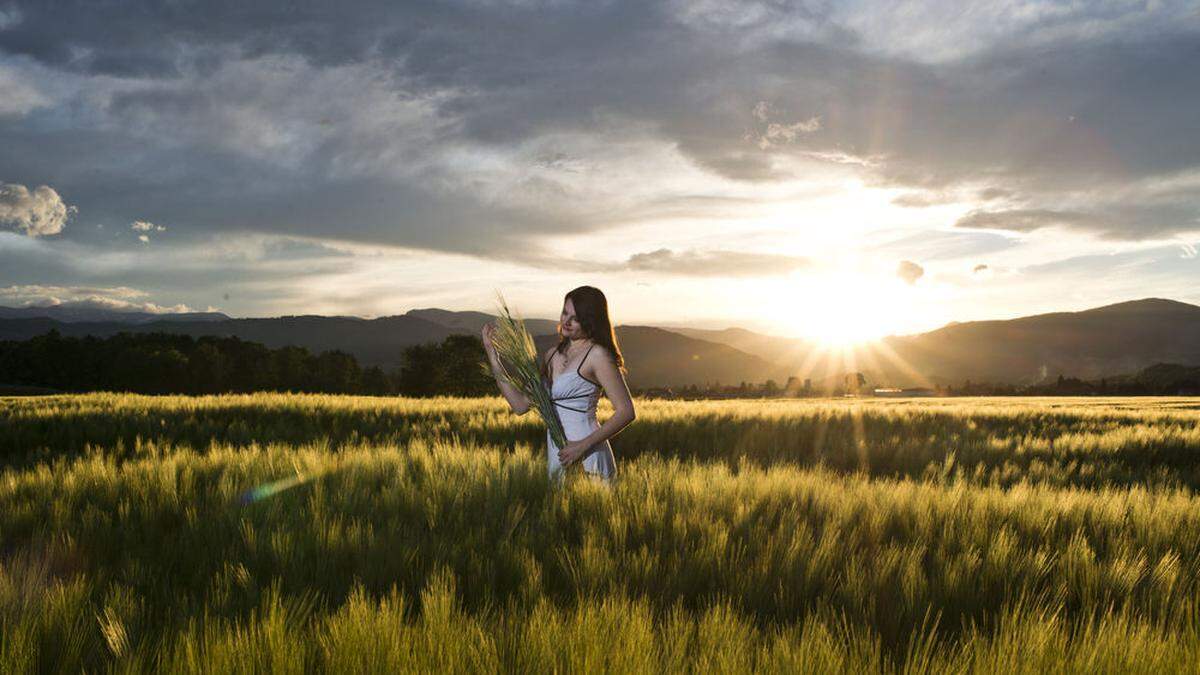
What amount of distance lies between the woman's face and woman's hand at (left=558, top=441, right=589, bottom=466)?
976 mm

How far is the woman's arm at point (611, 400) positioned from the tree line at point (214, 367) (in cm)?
7277

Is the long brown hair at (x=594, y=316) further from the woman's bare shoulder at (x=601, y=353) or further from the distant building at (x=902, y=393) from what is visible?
the distant building at (x=902, y=393)

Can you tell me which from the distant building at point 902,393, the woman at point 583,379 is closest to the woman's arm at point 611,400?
the woman at point 583,379

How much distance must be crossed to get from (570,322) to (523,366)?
52cm

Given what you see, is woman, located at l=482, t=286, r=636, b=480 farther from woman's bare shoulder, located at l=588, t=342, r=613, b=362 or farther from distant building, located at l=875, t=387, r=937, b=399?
distant building, located at l=875, t=387, r=937, b=399

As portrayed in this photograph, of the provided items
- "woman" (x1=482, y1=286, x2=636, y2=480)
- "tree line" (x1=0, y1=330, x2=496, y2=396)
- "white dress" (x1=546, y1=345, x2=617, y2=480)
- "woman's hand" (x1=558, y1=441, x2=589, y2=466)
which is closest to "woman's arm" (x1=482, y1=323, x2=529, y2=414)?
"woman" (x1=482, y1=286, x2=636, y2=480)

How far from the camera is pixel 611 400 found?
5449 mm

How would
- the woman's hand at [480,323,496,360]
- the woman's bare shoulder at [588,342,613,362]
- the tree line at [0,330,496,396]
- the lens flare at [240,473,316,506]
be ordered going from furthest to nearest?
the tree line at [0,330,496,396], the woman's hand at [480,323,496,360], the woman's bare shoulder at [588,342,613,362], the lens flare at [240,473,316,506]

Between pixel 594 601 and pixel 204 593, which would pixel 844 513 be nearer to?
pixel 594 601

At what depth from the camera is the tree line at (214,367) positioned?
3246 inches

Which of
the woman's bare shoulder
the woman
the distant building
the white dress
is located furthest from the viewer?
the distant building

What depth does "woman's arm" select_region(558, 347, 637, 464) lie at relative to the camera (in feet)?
17.8

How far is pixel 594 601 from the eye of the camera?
2262mm

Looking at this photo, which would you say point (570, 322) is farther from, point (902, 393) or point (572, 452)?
point (902, 393)
